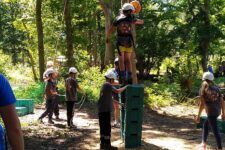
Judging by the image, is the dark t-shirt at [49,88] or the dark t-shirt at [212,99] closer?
the dark t-shirt at [212,99]

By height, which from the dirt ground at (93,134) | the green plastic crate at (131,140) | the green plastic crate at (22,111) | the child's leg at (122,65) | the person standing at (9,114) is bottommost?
the dirt ground at (93,134)

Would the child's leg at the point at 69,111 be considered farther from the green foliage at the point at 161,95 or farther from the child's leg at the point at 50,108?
the green foliage at the point at 161,95

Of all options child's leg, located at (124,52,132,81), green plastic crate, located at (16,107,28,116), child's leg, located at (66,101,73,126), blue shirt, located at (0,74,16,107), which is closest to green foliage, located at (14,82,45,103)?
green plastic crate, located at (16,107,28,116)

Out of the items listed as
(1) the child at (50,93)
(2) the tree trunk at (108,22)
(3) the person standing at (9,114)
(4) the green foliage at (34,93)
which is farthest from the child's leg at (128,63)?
(2) the tree trunk at (108,22)

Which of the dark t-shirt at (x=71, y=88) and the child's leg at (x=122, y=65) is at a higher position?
the child's leg at (x=122, y=65)

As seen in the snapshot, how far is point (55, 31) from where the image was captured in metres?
29.3

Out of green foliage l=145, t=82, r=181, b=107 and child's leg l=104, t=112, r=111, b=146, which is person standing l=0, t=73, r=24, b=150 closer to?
child's leg l=104, t=112, r=111, b=146

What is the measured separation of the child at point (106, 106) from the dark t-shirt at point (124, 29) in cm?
72

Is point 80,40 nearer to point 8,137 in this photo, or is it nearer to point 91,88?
point 91,88

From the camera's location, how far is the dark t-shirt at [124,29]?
27.7ft

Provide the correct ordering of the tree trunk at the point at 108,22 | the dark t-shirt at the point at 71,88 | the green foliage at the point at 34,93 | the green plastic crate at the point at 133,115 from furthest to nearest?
the tree trunk at the point at 108,22
the green foliage at the point at 34,93
the dark t-shirt at the point at 71,88
the green plastic crate at the point at 133,115

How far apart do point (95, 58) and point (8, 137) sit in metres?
32.8

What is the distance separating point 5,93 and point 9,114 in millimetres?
182

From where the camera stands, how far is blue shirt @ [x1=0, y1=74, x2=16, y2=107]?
2.50m
